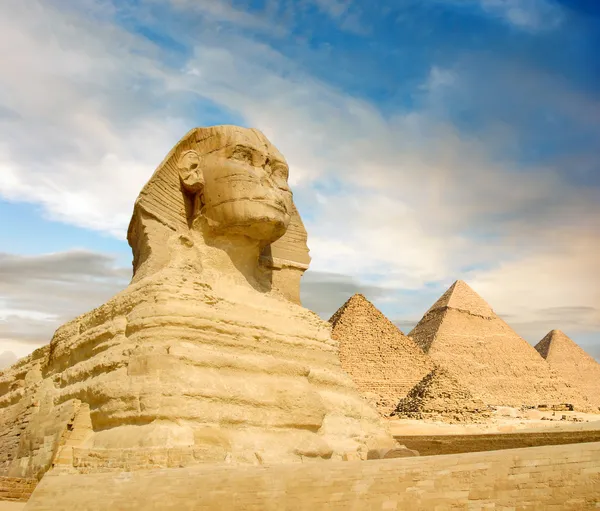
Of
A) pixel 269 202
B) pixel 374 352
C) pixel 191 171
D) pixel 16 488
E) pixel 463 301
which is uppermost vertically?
pixel 463 301

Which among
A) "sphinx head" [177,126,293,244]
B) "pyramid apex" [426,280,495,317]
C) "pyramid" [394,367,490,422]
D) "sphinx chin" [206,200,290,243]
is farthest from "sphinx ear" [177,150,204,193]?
"pyramid apex" [426,280,495,317]

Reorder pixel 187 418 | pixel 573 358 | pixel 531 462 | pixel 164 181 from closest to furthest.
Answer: pixel 531 462, pixel 187 418, pixel 164 181, pixel 573 358

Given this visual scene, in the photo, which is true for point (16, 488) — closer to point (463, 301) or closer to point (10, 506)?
point (10, 506)

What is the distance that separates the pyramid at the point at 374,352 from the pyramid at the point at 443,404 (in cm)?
Answer: 936

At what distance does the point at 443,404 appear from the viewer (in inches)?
1458

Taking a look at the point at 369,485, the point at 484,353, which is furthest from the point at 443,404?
the point at 369,485

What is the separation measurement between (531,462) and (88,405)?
3656 mm

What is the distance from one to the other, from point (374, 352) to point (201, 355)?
144 feet

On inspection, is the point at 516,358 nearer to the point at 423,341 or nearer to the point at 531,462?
the point at 423,341

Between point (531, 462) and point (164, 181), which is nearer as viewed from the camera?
point (531, 462)

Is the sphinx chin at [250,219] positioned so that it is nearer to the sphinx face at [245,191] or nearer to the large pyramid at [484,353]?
the sphinx face at [245,191]

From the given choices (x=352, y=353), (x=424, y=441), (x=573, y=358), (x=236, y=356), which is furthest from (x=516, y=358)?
(x=236, y=356)

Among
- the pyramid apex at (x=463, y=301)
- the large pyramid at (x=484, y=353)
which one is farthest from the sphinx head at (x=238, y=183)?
the pyramid apex at (x=463, y=301)

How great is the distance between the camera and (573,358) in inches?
2672
